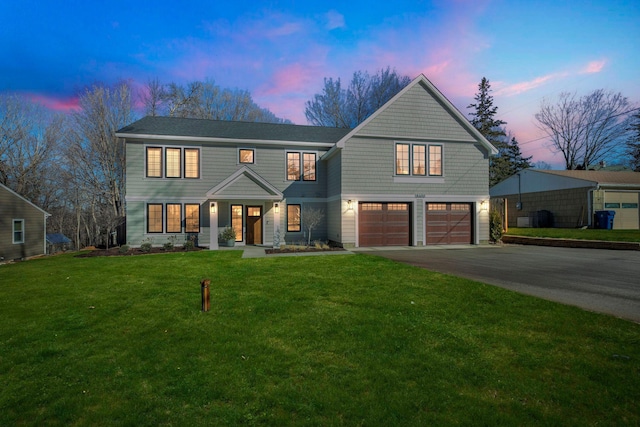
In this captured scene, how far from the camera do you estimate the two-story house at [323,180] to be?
16547 mm

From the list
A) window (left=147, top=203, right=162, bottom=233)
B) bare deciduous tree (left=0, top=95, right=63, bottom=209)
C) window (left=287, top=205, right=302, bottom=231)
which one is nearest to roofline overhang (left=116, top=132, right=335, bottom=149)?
window (left=147, top=203, right=162, bottom=233)

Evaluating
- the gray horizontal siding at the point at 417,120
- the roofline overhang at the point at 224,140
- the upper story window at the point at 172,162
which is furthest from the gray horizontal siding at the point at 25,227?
the gray horizontal siding at the point at 417,120

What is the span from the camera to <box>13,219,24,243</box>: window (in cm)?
1830

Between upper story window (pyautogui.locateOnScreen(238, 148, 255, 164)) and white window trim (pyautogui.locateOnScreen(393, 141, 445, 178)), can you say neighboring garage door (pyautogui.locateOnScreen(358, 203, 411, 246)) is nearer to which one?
white window trim (pyautogui.locateOnScreen(393, 141, 445, 178))

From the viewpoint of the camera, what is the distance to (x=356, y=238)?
53.4ft

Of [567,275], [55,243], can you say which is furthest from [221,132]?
[567,275]

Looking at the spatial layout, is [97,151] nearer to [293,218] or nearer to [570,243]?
[293,218]

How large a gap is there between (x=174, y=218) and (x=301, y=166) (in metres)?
7.52

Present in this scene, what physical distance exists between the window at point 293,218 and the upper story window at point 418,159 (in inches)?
237

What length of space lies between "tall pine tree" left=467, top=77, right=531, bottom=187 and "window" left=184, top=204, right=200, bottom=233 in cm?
3631

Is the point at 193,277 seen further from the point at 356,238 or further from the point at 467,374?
the point at 356,238

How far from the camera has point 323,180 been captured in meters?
18.9

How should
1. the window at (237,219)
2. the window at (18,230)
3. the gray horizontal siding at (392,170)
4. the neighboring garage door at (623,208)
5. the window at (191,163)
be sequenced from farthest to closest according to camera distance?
the neighboring garage door at (623,208)
the window at (18,230)
the window at (237,219)
the window at (191,163)
the gray horizontal siding at (392,170)

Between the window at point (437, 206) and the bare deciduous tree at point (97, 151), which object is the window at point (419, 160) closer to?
the window at point (437, 206)
